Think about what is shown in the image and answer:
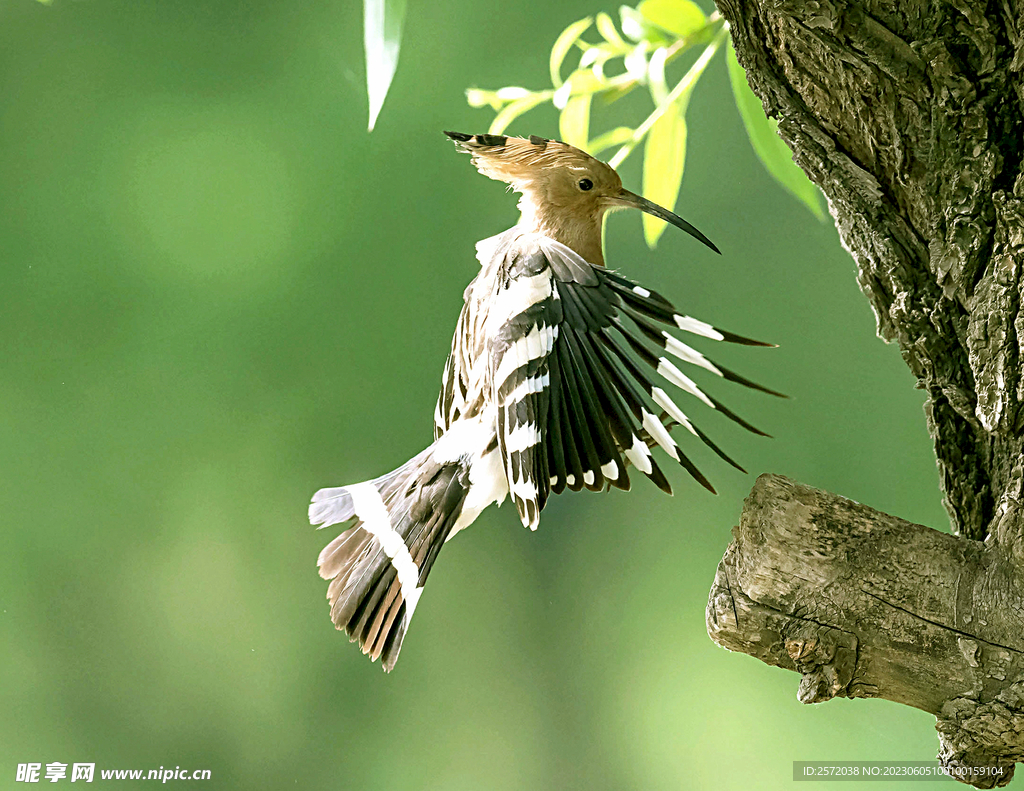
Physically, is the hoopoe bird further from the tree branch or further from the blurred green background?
the blurred green background

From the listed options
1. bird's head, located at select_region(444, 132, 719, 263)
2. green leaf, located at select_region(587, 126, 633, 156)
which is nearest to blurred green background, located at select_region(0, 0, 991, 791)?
green leaf, located at select_region(587, 126, 633, 156)

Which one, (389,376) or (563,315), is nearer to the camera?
(563,315)

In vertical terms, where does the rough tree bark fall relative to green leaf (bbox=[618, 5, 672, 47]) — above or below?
below

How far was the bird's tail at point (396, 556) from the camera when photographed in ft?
1.55

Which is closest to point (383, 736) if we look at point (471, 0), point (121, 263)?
point (121, 263)

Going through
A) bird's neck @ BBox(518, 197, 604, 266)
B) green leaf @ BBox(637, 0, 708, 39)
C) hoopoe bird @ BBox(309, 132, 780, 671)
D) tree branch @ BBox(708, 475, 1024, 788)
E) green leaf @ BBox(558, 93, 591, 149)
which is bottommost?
tree branch @ BBox(708, 475, 1024, 788)

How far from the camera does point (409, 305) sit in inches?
43.4

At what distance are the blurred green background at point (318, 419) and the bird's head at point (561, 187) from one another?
52 cm

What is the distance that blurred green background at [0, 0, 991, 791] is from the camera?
1012 millimetres

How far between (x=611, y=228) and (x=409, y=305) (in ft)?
0.86

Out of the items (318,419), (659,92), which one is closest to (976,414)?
(659,92)

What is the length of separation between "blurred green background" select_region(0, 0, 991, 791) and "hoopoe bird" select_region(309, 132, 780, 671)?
1.77 ft

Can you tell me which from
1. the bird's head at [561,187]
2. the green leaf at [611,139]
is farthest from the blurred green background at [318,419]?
the bird's head at [561,187]

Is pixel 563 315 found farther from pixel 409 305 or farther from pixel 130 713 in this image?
pixel 130 713
